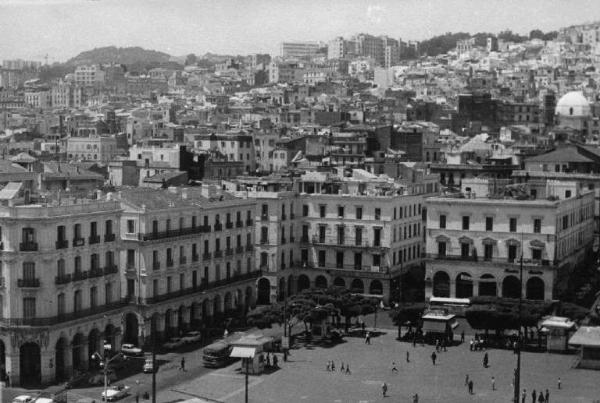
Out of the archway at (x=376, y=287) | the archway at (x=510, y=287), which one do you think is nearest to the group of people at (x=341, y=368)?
the archway at (x=510, y=287)

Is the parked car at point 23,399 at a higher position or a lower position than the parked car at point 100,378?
higher

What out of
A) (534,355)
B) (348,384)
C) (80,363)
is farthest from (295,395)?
(534,355)

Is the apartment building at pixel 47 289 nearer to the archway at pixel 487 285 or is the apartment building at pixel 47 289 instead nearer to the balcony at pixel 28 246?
the balcony at pixel 28 246

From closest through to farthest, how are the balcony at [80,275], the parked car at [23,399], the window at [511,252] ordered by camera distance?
1. the parked car at [23,399]
2. the balcony at [80,275]
3. the window at [511,252]

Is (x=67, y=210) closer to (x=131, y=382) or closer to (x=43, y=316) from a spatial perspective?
(x=43, y=316)

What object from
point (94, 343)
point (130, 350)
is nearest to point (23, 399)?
point (94, 343)

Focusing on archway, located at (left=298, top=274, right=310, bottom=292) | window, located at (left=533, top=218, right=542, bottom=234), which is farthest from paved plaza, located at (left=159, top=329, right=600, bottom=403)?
archway, located at (left=298, top=274, right=310, bottom=292)

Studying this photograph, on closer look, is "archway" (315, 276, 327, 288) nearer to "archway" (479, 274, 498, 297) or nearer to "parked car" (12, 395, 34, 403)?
"archway" (479, 274, 498, 297)

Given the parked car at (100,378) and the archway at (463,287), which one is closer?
the parked car at (100,378)
